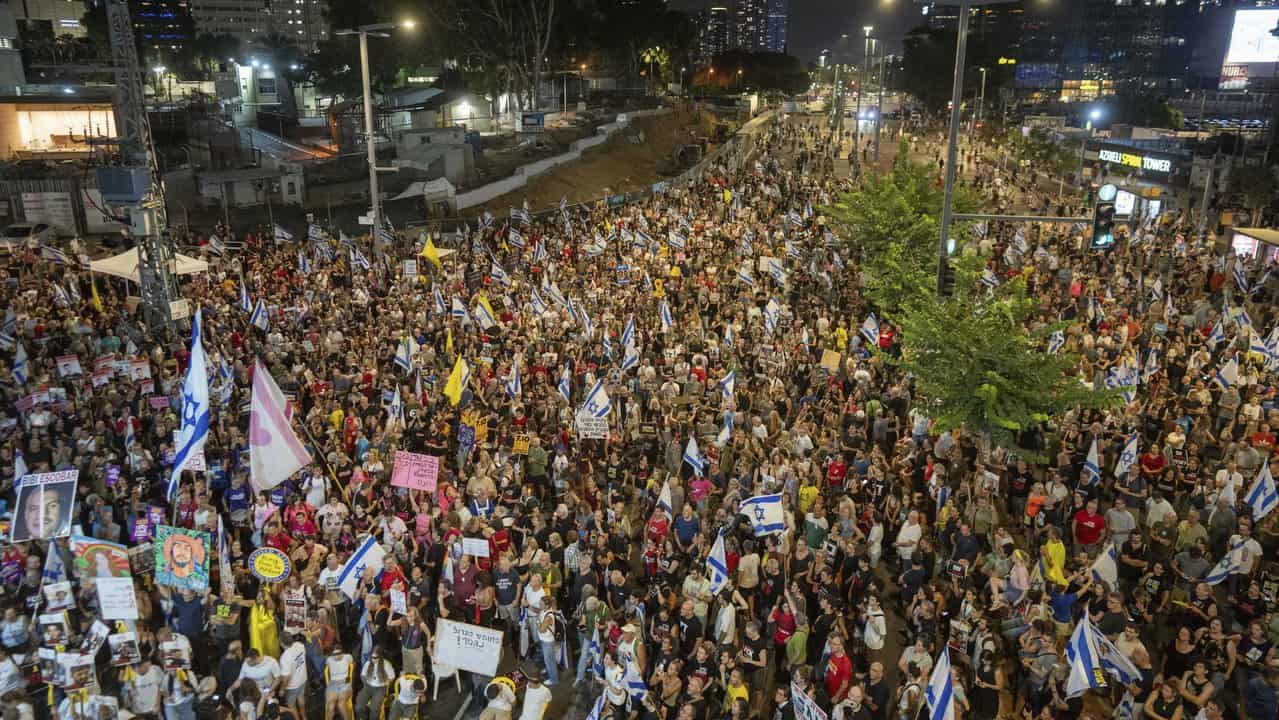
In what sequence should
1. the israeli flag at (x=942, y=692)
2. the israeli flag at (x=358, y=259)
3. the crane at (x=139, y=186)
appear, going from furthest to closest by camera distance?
the israeli flag at (x=358, y=259) < the crane at (x=139, y=186) < the israeli flag at (x=942, y=692)

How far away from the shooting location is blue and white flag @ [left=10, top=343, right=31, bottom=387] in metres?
16.9

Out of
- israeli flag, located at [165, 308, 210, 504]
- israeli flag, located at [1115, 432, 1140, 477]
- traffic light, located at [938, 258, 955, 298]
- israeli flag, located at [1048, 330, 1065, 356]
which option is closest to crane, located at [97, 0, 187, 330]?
israeli flag, located at [165, 308, 210, 504]

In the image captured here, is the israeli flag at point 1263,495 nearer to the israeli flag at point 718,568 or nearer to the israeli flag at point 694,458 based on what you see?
the israeli flag at point 718,568

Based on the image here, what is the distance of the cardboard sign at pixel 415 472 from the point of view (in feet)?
40.0

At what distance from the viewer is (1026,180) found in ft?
185

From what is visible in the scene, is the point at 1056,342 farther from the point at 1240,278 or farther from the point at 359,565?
the point at 359,565

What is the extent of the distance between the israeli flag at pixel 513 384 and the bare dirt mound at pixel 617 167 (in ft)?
97.1

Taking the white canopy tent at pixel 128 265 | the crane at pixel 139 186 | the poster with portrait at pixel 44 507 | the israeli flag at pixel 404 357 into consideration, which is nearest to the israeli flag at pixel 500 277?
the israeli flag at pixel 404 357

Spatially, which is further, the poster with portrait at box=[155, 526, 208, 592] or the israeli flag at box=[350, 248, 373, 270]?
the israeli flag at box=[350, 248, 373, 270]

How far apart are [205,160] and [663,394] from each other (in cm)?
4476

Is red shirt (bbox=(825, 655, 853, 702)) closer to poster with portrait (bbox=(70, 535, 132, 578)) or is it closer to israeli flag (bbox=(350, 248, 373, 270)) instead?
poster with portrait (bbox=(70, 535, 132, 578))

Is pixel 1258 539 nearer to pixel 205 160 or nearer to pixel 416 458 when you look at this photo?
pixel 416 458

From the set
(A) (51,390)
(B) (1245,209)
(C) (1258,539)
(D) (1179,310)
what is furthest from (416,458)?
(B) (1245,209)

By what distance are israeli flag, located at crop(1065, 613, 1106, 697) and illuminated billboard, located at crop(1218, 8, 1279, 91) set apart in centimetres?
7303
